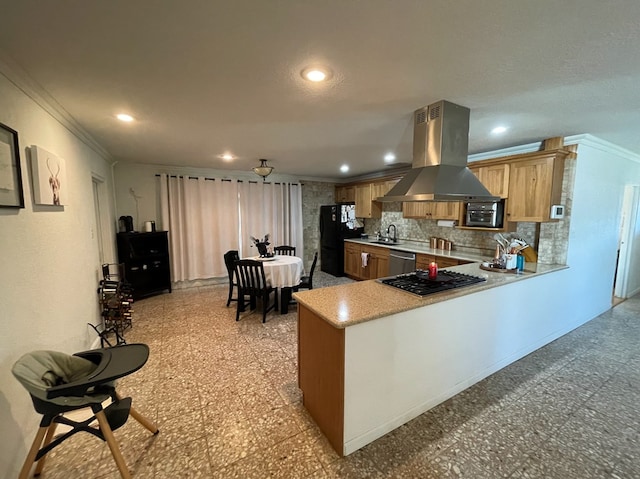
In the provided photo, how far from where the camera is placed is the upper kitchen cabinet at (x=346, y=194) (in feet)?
20.9

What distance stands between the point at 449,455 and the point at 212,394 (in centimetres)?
183

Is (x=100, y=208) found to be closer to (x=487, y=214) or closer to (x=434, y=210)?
(x=434, y=210)

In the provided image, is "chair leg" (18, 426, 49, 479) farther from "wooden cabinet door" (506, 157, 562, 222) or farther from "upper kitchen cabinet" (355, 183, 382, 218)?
"upper kitchen cabinet" (355, 183, 382, 218)

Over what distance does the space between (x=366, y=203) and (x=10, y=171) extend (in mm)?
5281

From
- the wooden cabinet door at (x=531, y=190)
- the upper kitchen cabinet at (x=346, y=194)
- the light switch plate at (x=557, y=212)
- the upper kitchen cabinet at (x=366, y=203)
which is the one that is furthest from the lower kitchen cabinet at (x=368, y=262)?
the light switch plate at (x=557, y=212)

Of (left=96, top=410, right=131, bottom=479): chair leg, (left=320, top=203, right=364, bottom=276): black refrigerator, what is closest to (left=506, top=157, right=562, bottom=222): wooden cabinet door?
(left=320, top=203, right=364, bottom=276): black refrigerator

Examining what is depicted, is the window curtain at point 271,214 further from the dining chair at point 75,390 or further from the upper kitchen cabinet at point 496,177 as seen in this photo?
the dining chair at point 75,390

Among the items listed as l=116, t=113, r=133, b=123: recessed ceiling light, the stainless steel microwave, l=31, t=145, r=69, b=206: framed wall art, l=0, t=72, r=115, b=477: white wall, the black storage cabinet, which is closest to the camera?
l=0, t=72, r=115, b=477: white wall

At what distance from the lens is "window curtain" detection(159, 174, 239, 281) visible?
5043 millimetres

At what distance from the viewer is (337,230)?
6.17 m

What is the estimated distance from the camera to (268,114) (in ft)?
7.80

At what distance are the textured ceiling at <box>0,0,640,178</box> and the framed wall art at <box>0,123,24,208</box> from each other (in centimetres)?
43

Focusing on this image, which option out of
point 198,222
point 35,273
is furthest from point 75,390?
point 198,222

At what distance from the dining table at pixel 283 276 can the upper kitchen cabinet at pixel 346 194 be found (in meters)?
2.82
